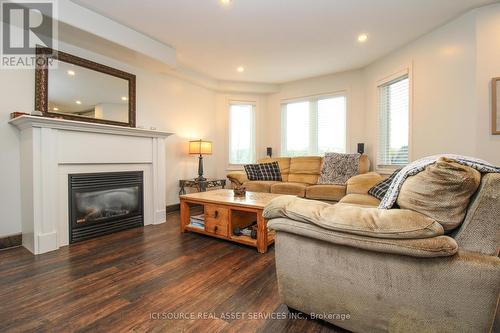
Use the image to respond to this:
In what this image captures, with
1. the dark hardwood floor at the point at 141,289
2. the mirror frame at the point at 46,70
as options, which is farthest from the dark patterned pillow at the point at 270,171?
the mirror frame at the point at 46,70

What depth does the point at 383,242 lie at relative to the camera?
970mm

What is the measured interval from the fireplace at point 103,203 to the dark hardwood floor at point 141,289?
25cm

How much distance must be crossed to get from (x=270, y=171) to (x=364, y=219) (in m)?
3.19

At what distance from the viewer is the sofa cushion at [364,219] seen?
0.92 meters

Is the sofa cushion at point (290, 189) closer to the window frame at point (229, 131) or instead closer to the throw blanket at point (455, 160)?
the window frame at point (229, 131)

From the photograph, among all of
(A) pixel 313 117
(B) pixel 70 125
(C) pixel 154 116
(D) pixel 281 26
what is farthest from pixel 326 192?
(B) pixel 70 125

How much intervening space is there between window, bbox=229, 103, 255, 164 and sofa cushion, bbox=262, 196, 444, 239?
371 centimetres

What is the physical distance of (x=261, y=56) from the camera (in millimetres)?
3547

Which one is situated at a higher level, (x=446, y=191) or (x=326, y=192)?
(x=446, y=191)

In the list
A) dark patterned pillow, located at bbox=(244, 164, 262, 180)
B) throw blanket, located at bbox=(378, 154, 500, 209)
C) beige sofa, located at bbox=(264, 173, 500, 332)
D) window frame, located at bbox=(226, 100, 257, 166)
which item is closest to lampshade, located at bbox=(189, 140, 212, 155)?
dark patterned pillow, located at bbox=(244, 164, 262, 180)

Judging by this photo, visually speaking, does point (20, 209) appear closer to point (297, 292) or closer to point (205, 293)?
point (205, 293)

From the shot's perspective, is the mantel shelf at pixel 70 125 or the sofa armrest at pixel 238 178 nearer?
the mantel shelf at pixel 70 125

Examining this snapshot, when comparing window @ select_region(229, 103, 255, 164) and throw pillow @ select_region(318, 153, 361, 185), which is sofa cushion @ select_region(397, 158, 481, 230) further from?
window @ select_region(229, 103, 255, 164)

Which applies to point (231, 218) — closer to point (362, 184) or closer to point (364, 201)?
point (364, 201)
